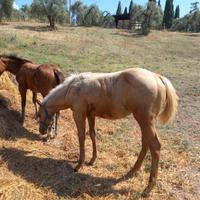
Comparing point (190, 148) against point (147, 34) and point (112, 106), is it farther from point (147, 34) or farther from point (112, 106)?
point (147, 34)

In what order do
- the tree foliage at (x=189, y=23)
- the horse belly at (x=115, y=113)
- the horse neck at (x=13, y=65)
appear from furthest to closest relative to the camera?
the tree foliage at (x=189, y=23), the horse neck at (x=13, y=65), the horse belly at (x=115, y=113)

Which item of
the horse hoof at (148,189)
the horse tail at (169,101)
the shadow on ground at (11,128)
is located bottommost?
the horse hoof at (148,189)

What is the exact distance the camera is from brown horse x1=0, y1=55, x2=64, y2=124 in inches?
318

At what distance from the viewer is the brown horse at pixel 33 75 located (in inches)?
318

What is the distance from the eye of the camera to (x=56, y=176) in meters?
6.07

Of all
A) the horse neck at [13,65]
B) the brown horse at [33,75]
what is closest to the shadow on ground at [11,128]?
the brown horse at [33,75]

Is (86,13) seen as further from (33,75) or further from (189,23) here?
(33,75)

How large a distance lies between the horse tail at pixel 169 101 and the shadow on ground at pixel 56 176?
4.84 feet

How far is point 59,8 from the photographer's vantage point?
37.8 meters

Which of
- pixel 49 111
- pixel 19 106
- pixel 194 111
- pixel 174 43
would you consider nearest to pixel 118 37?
pixel 174 43

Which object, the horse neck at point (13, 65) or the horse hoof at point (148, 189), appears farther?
the horse neck at point (13, 65)

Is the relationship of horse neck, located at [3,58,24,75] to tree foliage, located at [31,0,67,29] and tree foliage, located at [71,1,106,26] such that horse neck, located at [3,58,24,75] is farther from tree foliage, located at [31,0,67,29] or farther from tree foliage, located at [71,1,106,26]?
tree foliage, located at [71,1,106,26]

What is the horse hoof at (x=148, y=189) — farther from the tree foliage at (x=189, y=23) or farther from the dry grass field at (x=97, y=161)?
the tree foliage at (x=189, y=23)

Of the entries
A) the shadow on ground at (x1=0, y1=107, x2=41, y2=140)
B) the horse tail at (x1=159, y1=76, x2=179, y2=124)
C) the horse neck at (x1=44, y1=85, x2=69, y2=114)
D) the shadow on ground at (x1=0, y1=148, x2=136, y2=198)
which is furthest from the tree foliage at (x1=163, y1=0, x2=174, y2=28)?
the shadow on ground at (x1=0, y1=148, x2=136, y2=198)
